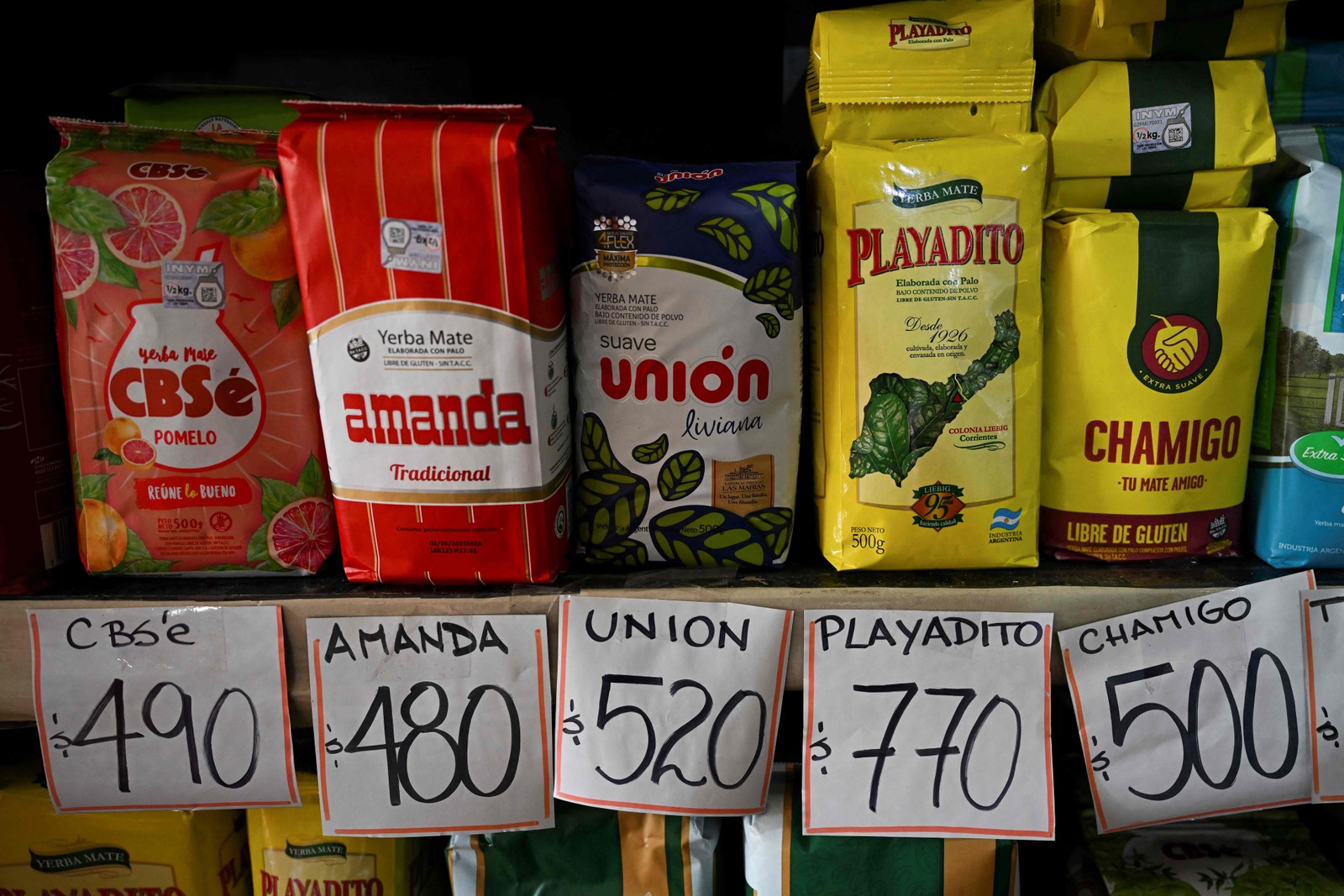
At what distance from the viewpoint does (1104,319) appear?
0.80 m

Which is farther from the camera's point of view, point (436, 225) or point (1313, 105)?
→ point (1313, 105)

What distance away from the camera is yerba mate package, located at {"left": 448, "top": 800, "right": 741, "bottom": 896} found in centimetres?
87

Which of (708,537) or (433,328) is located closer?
(433,328)

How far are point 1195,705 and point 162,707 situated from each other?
3.27 ft

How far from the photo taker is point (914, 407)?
80 cm

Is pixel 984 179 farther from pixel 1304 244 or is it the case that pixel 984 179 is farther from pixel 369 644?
pixel 369 644

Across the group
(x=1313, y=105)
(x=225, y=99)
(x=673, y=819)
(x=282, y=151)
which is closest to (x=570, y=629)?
(x=673, y=819)

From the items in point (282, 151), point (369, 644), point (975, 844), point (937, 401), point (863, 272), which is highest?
point (282, 151)

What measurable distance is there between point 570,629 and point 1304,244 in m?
0.78

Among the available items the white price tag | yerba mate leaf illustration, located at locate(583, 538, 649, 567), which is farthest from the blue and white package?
yerba mate leaf illustration, located at locate(583, 538, 649, 567)

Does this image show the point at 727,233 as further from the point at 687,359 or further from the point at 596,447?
the point at 596,447

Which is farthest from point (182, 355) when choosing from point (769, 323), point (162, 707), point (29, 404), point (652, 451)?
point (769, 323)

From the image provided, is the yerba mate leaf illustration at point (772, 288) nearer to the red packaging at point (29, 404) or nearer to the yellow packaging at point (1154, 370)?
the yellow packaging at point (1154, 370)

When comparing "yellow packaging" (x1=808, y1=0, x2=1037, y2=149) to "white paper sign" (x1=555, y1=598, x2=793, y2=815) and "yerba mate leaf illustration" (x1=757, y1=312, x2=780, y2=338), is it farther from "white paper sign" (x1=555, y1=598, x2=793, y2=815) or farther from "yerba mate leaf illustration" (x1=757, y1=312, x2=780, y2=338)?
"white paper sign" (x1=555, y1=598, x2=793, y2=815)
